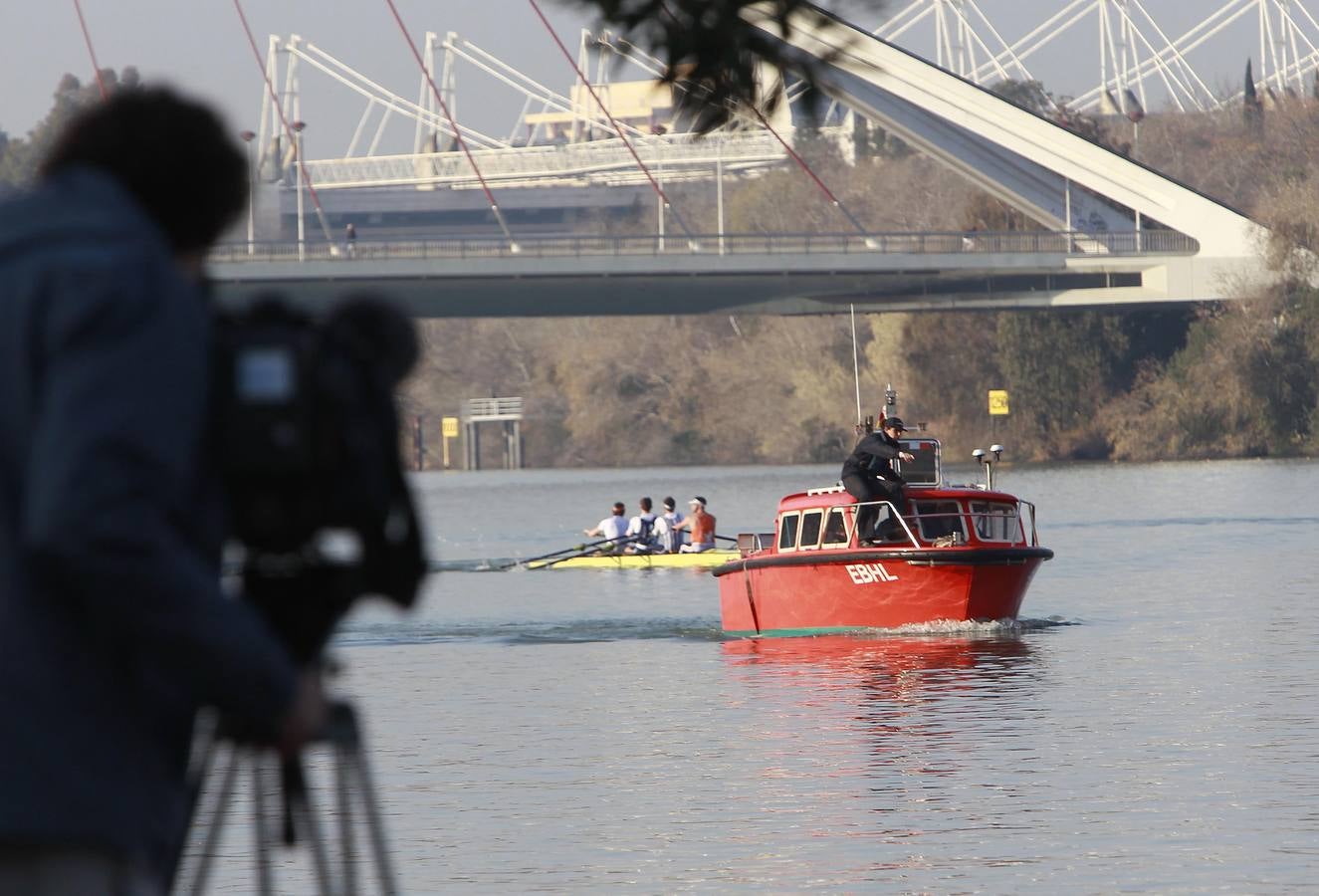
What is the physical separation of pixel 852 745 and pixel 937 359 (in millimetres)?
84873

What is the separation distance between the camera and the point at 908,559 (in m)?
29.7

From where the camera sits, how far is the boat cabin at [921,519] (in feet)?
97.2

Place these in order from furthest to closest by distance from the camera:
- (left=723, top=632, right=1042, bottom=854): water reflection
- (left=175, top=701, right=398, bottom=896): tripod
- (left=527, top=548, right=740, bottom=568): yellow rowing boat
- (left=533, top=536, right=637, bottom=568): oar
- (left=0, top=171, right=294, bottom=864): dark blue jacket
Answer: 1. (left=533, top=536, right=637, bottom=568): oar
2. (left=527, top=548, right=740, bottom=568): yellow rowing boat
3. (left=723, top=632, right=1042, bottom=854): water reflection
4. (left=175, top=701, right=398, bottom=896): tripod
5. (left=0, top=171, right=294, bottom=864): dark blue jacket

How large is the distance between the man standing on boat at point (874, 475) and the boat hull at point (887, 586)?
0.46m

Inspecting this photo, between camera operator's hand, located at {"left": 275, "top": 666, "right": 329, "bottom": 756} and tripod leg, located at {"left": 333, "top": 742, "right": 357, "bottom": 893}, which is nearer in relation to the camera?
camera operator's hand, located at {"left": 275, "top": 666, "right": 329, "bottom": 756}

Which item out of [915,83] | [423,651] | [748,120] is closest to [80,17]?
[915,83]

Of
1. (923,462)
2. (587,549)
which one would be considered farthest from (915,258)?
(923,462)

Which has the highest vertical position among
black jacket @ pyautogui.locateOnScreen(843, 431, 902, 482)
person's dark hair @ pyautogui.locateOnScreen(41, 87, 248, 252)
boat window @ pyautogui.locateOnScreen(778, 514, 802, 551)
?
person's dark hair @ pyautogui.locateOnScreen(41, 87, 248, 252)

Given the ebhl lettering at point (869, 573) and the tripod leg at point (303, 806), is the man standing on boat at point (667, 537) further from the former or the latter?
the tripod leg at point (303, 806)

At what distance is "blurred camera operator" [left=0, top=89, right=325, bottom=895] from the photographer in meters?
3.57

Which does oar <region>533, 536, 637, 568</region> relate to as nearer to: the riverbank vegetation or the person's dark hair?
the riverbank vegetation

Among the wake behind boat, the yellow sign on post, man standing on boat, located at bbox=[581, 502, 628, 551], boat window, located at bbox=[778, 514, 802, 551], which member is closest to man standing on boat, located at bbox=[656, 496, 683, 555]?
man standing on boat, located at bbox=[581, 502, 628, 551]

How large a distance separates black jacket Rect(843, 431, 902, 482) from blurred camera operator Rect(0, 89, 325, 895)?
24462 millimetres

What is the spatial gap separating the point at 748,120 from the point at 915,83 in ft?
310
